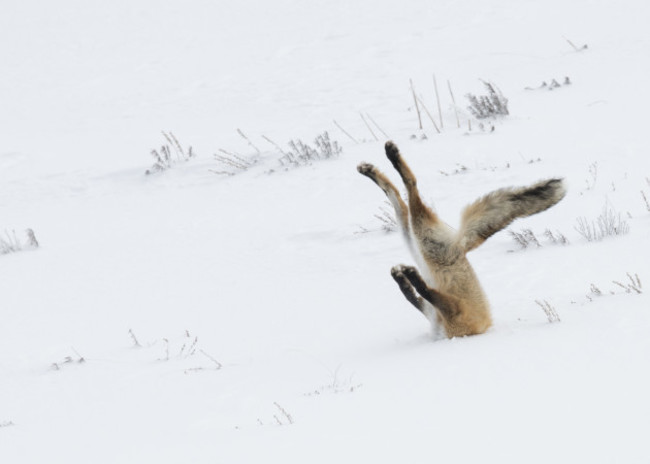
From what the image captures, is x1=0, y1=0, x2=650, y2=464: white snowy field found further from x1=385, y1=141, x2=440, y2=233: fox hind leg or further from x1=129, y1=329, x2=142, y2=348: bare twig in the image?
x1=385, y1=141, x2=440, y2=233: fox hind leg

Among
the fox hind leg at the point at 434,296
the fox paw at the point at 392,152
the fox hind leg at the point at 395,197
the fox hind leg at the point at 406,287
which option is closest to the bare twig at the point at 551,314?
the fox hind leg at the point at 434,296

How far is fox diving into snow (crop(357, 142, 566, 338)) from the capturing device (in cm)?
486

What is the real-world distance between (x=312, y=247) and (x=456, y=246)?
283cm

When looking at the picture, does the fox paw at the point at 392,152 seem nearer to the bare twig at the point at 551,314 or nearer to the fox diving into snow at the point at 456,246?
the fox diving into snow at the point at 456,246

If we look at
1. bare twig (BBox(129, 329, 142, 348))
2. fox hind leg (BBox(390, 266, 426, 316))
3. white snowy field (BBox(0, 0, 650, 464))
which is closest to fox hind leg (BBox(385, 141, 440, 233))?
fox hind leg (BBox(390, 266, 426, 316))

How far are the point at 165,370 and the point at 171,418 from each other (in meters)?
1.14

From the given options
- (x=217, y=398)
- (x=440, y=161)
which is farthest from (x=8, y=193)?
(x=217, y=398)

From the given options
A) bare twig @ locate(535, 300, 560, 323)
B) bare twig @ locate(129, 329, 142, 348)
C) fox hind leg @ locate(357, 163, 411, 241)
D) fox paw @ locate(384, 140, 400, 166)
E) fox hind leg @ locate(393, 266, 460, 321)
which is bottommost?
bare twig @ locate(129, 329, 142, 348)

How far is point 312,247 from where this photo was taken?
777 cm

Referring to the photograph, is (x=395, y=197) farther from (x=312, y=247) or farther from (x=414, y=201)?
(x=312, y=247)

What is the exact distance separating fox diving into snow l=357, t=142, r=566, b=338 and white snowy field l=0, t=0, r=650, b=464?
0.16 metres

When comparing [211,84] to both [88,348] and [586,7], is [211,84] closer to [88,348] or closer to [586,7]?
[586,7]

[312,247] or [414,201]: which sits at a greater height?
[414,201]

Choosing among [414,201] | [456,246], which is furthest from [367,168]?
[456,246]
